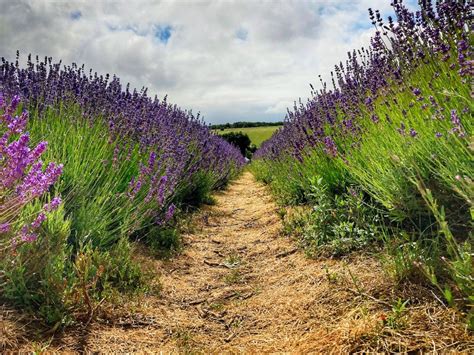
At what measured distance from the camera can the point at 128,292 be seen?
8.56ft

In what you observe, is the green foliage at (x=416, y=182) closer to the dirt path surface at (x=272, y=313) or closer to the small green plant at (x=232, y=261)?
the dirt path surface at (x=272, y=313)

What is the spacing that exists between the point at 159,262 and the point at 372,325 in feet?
6.55

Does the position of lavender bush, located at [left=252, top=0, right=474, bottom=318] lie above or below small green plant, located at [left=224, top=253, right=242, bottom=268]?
above

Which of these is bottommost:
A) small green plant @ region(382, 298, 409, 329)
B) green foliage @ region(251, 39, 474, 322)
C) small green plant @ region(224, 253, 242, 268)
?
small green plant @ region(224, 253, 242, 268)

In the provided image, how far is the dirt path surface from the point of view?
1.74m

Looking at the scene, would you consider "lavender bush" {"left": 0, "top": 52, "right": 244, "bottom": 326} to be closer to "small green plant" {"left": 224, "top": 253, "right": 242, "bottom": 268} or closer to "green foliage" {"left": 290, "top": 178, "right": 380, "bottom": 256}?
"small green plant" {"left": 224, "top": 253, "right": 242, "bottom": 268}

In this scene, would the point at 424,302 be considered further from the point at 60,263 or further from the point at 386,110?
the point at 60,263

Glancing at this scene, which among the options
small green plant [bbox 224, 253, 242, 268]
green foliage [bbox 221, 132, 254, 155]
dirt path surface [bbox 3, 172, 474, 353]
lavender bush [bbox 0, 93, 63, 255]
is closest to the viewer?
dirt path surface [bbox 3, 172, 474, 353]

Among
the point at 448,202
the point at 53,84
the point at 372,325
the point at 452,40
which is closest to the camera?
the point at 372,325

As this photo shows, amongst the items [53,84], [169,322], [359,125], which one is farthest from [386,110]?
[53,84]

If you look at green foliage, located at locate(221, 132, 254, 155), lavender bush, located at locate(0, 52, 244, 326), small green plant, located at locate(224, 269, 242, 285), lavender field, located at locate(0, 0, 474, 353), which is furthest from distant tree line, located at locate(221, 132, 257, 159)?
small green plant, located at locate(224, 269, 242, 285)

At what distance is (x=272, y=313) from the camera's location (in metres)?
2.40

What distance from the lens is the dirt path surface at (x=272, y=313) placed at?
68.4 inches

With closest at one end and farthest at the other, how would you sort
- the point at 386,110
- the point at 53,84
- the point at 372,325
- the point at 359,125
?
the point at 372,325
the point at 386,110
the point at 359,125
the point at 53,84
